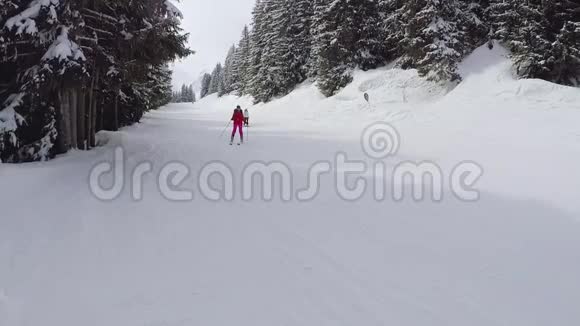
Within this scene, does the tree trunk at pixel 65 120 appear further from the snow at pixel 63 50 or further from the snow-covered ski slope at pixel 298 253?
the snow at pixel 63 50

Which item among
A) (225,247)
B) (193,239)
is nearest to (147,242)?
(193,239)

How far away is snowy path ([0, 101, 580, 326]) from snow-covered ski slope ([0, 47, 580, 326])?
0.02 meters

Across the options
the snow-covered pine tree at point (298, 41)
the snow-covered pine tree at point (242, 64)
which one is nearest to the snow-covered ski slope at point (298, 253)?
the snow-covered pine tree at point (298, 41)

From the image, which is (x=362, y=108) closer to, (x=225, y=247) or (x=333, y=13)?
(x=333, y=13)

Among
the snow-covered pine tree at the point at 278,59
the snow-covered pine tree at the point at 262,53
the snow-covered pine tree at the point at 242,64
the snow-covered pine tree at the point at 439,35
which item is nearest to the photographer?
the snow-covered pine tree at the point at 439,35

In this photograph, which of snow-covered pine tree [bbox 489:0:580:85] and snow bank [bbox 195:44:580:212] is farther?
snow-covered pine tree [bbox 489:0:580:85]

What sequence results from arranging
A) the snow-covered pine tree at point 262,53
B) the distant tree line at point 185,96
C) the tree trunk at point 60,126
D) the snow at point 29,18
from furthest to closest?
the distant tree line at point 185,96
the snow-covered pine tree at point 262,53
the tree trunk at point 60,126
the snow at point 29,18

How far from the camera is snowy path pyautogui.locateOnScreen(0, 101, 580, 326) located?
11.5 feet

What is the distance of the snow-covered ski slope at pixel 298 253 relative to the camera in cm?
354

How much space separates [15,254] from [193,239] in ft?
→ 7.12

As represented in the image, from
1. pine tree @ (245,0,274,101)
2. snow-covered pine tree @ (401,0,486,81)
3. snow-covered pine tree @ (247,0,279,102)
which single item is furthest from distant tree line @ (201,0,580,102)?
pine tree @ (245,0,274,101)

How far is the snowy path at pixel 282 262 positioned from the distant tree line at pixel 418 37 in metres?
11.4

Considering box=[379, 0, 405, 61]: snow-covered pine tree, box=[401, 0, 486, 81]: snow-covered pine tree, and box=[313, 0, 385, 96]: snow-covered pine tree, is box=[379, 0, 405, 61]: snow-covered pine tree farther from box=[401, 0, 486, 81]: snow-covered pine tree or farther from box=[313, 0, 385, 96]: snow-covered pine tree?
box=[401, 0, 486, 81]: snow-covered pine tree

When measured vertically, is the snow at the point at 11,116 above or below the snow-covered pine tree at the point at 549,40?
below
